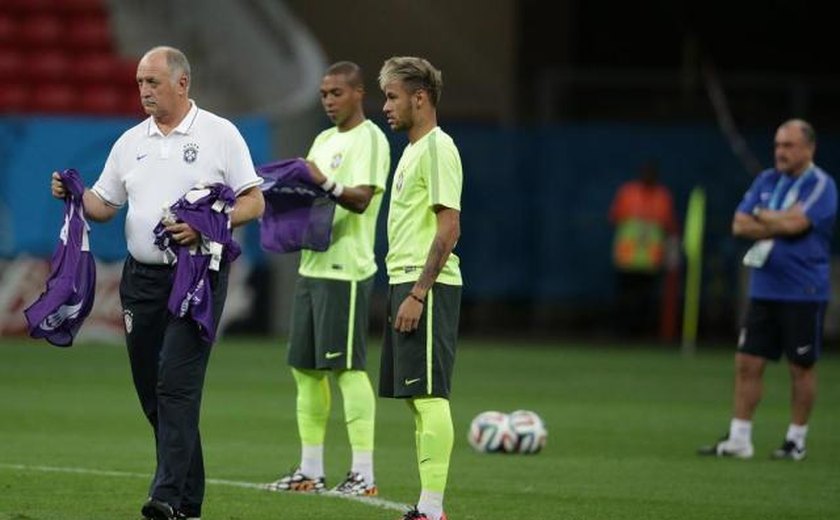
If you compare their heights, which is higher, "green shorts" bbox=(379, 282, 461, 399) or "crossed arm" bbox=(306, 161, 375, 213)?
"crossed arm" bbox=(306, 161, 375, 213)

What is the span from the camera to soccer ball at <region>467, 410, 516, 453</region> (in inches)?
534

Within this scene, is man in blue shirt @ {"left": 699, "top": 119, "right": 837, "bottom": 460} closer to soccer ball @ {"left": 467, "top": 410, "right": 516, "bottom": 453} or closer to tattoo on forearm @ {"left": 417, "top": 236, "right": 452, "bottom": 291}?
soccer ball @ {"left": 467, "top": 410, "right": 516, "bottom": 453}

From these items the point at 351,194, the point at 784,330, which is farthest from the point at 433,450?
the point at 784,330

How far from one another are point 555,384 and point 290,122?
5694 mm

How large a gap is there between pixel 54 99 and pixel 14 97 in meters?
0.53

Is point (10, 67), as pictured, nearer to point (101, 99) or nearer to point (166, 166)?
point (101, 99)

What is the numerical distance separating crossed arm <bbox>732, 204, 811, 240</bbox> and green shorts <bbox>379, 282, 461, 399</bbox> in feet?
14.7

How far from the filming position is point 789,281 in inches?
539

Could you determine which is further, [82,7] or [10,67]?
[82,7]

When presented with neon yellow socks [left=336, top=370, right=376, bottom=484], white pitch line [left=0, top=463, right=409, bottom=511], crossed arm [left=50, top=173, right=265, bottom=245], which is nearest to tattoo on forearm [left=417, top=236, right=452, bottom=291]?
crossed arm [left=50, top=173, right=265, bottom=245]

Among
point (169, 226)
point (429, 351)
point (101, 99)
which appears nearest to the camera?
point (169, 226)

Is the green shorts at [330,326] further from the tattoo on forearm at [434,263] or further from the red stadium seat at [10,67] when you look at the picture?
the red stadium seat at [10,67]

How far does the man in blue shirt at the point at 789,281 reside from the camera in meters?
13.6

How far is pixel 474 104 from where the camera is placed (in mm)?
28562
